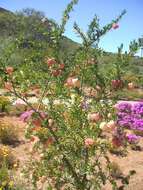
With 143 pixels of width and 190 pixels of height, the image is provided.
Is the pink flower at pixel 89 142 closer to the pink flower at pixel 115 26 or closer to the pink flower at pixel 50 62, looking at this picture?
the pink flower at pixel 50 62

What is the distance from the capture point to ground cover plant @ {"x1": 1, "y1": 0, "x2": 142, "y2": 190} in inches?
211

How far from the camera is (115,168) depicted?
31.0 feet

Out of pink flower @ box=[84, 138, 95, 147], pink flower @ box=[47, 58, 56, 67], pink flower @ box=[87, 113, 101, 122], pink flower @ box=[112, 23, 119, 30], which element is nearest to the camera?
pink flower @ box=[84, 138, 95, 147]

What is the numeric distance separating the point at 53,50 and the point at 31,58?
0.32 m

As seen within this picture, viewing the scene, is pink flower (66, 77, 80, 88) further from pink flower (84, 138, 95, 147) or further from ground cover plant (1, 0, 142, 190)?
pink flower (84, 138, 95, 147)

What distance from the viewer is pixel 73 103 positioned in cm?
546

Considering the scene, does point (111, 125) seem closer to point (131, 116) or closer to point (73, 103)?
point (73, 103)

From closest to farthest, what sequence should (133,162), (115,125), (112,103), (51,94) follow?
(115,125) → (112,103) → (51,94) → (133,162)

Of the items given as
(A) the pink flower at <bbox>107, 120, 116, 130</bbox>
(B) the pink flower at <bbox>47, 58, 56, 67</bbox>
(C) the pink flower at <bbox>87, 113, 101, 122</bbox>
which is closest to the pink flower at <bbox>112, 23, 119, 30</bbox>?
(B) the pink flower at <bbox>47, 58, 56, 67</bbox>

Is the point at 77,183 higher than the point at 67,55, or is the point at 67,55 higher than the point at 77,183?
the point at 67,55

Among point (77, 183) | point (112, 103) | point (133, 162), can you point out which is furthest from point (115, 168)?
point (112, 103)

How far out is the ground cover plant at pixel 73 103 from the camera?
537 centimetres

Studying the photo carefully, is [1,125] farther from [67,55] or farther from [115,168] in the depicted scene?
[67,55]

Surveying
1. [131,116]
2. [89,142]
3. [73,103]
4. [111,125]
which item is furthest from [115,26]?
[131,116]
